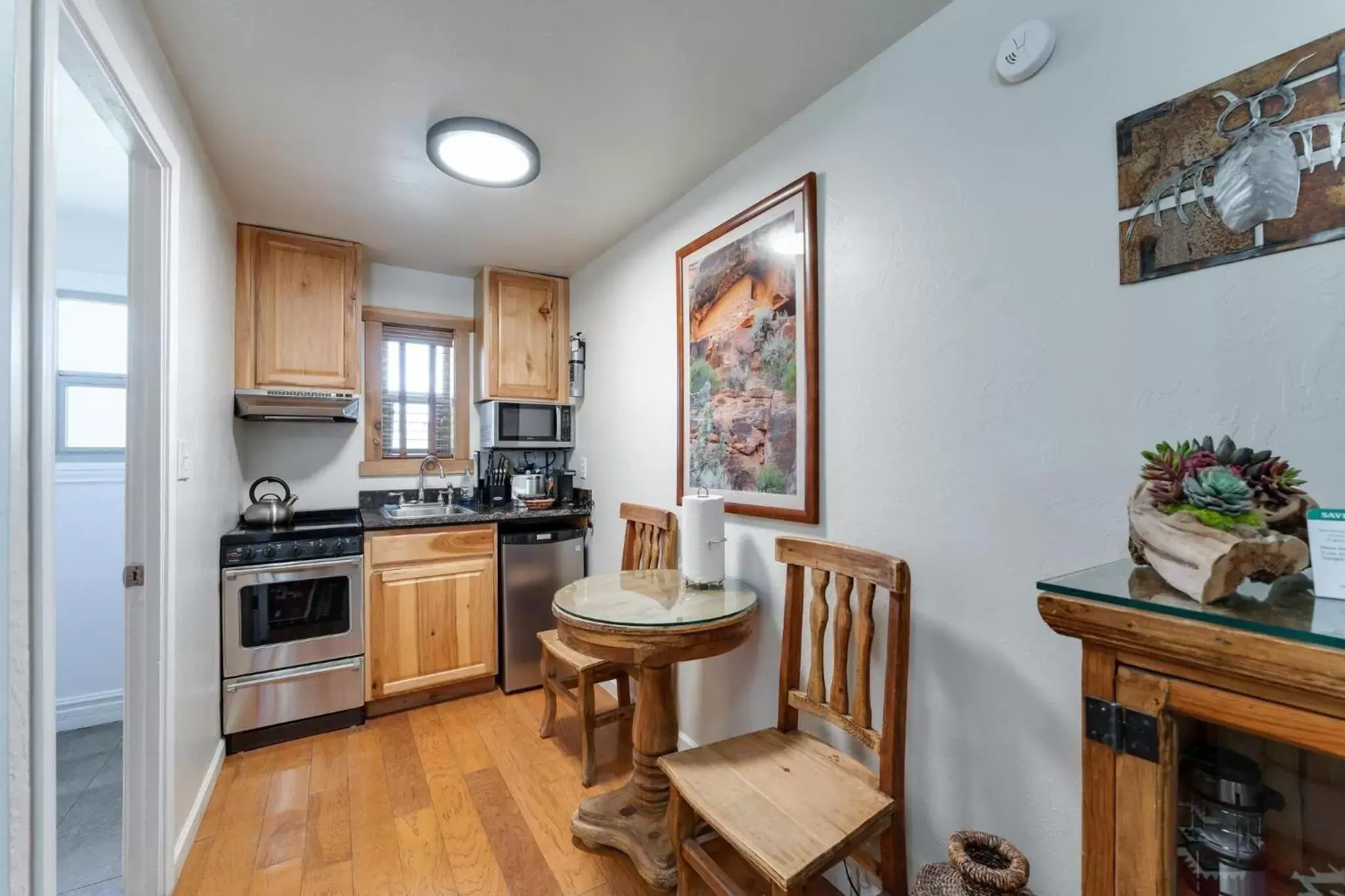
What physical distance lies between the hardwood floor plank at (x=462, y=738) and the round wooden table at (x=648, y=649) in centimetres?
59

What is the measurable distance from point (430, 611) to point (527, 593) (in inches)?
19.4

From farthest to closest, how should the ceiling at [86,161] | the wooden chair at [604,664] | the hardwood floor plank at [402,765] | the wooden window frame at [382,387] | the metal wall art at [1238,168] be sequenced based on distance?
1. the wooden window frame at [382,387]
2. the wooden chair at [604,664]
3. the hardwood floor plank at [402,765]
4. the ceiling at [86,161]
5. the metal wall art at [1238,168]

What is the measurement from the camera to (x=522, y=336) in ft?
10.7

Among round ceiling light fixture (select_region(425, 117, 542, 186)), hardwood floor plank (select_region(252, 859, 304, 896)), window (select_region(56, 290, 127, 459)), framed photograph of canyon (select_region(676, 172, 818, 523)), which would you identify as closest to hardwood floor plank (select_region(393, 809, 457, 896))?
hardwood floor plank (select_region(252, 859, 304, 896))

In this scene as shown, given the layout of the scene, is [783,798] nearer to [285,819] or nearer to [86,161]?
[285,819]

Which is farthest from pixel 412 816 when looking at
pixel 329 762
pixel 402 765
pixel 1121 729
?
pixel 1121 729

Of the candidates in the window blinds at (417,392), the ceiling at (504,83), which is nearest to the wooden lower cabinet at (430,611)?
the window blinds at (417,392)

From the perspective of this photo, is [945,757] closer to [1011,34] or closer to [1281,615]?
[1281,615]

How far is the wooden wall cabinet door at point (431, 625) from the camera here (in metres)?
2.64

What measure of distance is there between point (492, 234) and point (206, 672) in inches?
89.4

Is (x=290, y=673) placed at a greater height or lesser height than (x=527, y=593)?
lesser

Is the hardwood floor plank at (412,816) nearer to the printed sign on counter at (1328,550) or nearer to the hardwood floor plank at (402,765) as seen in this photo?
the hardwood floor plank at (402,765)

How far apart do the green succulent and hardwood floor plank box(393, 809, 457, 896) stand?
2.03 meters

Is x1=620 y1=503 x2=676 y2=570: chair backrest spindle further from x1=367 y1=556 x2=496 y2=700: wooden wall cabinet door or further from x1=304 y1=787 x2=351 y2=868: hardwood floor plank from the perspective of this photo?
x1=304 y1=787 x2=351 y2=868: hardwood floor plank
